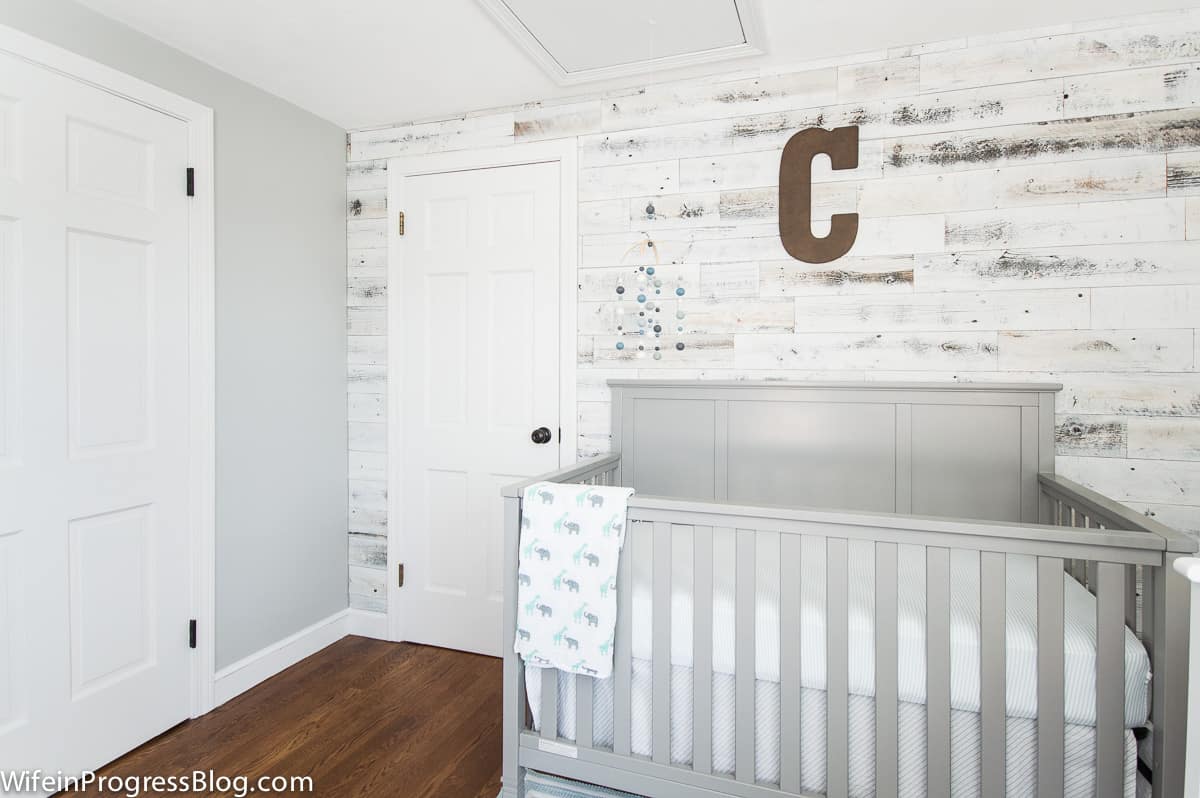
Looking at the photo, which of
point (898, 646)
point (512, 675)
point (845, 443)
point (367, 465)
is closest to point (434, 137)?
point (367, 465)

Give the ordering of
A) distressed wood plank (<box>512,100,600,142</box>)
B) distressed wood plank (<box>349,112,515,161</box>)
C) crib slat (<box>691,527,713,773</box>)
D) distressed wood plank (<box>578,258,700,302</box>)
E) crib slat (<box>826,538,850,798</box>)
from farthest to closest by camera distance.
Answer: distressed wood plank (<box>349,112,515,161</box>) → distressed wood plank (<box>512,100,600,142</box>) → distressed wood plank (<box>578,258,700,302</box>) → crib slat (<box>691,527,713,773</box>) → crib slat (<box>826,538,850,798</box>)

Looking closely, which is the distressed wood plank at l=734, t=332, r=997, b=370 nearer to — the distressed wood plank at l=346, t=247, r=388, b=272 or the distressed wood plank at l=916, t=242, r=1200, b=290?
the distressed wood plank at l=916, t=242, r=1200, b=290

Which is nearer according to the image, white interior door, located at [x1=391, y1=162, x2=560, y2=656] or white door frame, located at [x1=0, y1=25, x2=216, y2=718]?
white door frame, located at [x1=0, y1=25, x2=216, y2=718]

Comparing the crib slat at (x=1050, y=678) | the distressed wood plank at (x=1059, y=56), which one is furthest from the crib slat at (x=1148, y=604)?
the distressed wood plank at (x=1059, y=56)

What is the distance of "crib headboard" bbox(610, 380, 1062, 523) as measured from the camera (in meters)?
2.02

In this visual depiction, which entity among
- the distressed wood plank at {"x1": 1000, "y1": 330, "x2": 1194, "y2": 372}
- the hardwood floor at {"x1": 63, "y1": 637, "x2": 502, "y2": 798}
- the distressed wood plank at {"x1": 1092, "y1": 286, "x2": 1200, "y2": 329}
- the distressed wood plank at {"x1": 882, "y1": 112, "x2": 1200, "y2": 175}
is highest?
the distressed wood plank at {"x1": 882, "y1": 112, "x2": 1200, "y2": 175}

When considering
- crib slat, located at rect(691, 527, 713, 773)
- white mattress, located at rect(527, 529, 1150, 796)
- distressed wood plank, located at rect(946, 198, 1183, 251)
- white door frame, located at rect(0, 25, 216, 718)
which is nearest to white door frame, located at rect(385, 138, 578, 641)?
white door frame, located at rect(0, 25, 216, 718)

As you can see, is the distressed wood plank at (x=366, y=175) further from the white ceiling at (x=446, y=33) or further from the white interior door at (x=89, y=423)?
the white interior door at (x=89, y=423)

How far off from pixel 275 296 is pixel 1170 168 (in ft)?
10.0

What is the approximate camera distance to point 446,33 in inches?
80.7

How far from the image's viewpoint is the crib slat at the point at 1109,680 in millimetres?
1267

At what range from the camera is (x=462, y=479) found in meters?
2.74

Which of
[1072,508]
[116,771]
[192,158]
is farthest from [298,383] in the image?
[1072,508]

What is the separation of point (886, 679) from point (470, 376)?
6.23 feet
